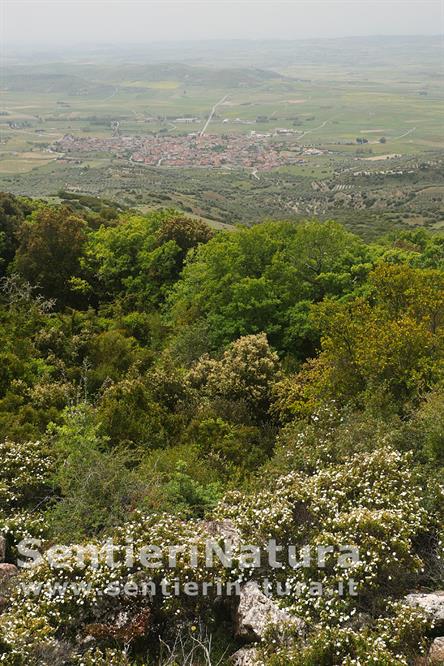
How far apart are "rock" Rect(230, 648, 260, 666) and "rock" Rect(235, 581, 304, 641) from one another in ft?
0.71

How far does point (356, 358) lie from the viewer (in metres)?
16.2

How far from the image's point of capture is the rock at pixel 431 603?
9252 millimetres

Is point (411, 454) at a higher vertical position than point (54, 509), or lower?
higher

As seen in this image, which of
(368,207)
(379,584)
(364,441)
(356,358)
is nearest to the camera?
(379,584)

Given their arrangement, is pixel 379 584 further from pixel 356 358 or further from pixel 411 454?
pixel 356 358

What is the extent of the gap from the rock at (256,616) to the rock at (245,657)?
8.6 inches

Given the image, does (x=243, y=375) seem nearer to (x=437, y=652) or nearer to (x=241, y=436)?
(x=241, y=436)

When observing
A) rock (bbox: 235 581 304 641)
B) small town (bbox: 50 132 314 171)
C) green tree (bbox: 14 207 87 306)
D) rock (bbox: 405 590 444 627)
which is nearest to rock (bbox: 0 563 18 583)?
rock (bbox: 235 581 304 641)

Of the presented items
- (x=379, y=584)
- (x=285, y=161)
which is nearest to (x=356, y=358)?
(x=379, y=584)

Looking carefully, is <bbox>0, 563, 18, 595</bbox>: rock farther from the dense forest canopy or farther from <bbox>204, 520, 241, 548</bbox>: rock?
<bbox>204, 520, 241, 548</bbox>: rock

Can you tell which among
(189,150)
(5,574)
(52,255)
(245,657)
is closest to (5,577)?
(5,574)

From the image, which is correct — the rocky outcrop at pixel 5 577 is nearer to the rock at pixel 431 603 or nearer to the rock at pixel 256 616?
the rock at pixel 256 616

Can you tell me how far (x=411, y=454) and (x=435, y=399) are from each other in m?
2.13

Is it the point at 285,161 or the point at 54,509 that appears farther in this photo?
A: the point at 285,161
